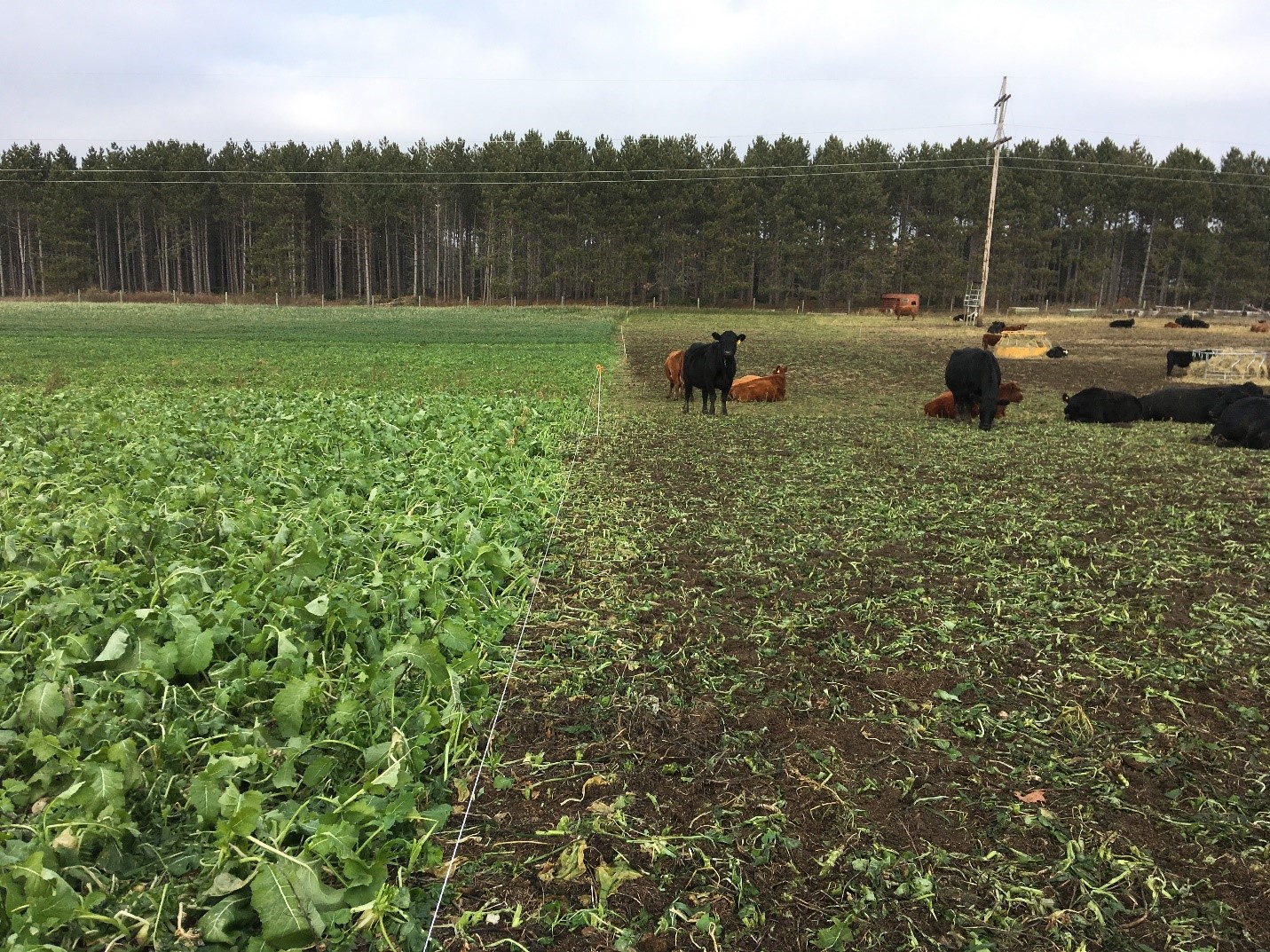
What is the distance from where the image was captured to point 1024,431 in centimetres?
1380

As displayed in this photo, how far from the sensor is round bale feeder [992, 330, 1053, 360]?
29.9 metres

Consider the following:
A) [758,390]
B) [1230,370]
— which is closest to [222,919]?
[758,390]

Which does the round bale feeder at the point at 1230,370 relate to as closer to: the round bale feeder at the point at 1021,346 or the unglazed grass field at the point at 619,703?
the round bale feeder at the point at 1021,346

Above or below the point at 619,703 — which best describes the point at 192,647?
above

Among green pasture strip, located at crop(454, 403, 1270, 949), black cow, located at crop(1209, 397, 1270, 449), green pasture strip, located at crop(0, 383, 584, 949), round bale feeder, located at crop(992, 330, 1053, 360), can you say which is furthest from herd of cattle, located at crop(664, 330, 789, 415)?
round bale feeder, located at crop(992, 330, 1053, 360)

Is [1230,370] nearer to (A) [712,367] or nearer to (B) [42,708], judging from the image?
(A) [712,367]

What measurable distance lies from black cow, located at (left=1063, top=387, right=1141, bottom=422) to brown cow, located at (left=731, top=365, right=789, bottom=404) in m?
5.95

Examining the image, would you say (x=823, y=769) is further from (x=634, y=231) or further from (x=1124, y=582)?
(x=634, y=231)

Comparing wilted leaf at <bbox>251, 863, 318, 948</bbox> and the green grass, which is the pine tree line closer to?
the green grass

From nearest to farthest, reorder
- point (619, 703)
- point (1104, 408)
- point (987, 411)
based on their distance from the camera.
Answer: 1. point (619, 703)
2. point (987, 411)
3. point (1104, 408)

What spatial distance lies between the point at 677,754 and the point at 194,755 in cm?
229

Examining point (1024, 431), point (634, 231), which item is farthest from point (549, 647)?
point (634, 231)

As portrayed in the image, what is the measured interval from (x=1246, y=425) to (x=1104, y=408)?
291 centimetres

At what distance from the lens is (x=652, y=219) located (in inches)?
2982
